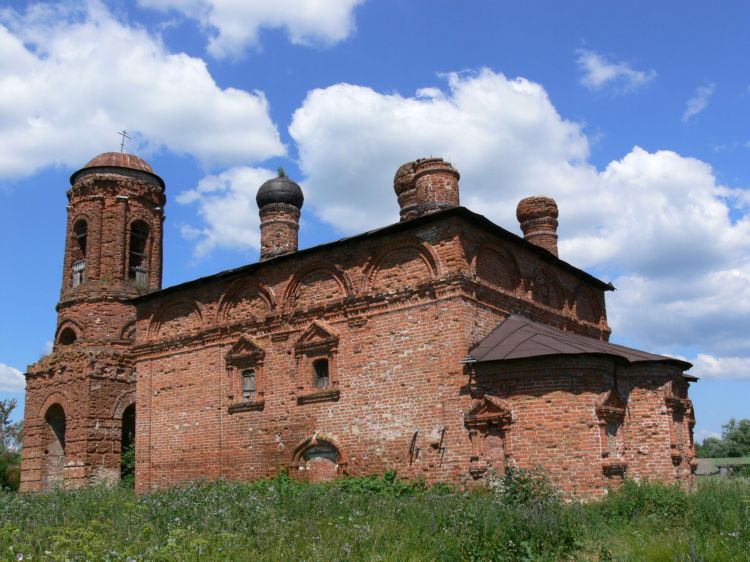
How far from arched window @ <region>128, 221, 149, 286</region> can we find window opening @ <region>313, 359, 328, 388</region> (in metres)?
7.98

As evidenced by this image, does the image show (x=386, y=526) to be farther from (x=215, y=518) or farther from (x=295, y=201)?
(x=295, y=201)

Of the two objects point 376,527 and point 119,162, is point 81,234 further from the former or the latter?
point 376,527

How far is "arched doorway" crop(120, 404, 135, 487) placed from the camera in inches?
681

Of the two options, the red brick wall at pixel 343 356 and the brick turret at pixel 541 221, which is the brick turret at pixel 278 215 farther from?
the brick turret at pixel 541 221

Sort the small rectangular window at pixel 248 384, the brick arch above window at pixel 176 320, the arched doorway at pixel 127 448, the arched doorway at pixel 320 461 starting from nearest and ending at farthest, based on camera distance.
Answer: the arched doorway at pixel 320 461, the small rectangular window at pixel 248 384, the brick arch above window at pixel 176 320, the arched doorway at pixel 127 448

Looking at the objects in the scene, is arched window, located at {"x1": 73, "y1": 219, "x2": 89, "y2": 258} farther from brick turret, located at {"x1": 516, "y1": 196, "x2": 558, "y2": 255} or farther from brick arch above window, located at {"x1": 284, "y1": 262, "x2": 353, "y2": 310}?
brick turret, located at {"x1": 516, "y1": 196, "x2": 558, "y2": 255}

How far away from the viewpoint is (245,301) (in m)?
14.7

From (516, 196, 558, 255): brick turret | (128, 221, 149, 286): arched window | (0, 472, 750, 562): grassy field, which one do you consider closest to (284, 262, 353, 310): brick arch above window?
(0, 472, 750, 562): grassy field

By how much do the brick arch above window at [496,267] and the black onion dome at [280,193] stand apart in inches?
275

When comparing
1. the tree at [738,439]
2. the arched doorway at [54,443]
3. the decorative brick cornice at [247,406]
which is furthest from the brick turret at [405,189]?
the tree at [738,439]

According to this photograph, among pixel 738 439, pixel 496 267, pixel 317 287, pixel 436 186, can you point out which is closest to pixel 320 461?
pixel 317 287

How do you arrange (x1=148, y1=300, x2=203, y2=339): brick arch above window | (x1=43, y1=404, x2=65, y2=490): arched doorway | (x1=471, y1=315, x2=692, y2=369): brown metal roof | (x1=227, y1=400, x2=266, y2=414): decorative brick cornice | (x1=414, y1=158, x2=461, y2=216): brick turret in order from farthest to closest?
(x1=43, y1=404, x2=65, y2=490): arched doorway
(x1=148, y1=300, x2=203, y2=339): brick arch above window
(x1=414, y1=158, x2=461, y2=216): brick turret
(x1=227, y1=400, x2=266, y2=414): decorative brick cornice
(x1=471, y1=315, x2=692, y2=369): brown metal roof

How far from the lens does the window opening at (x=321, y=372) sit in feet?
43.2

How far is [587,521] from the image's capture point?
880 centimetres
